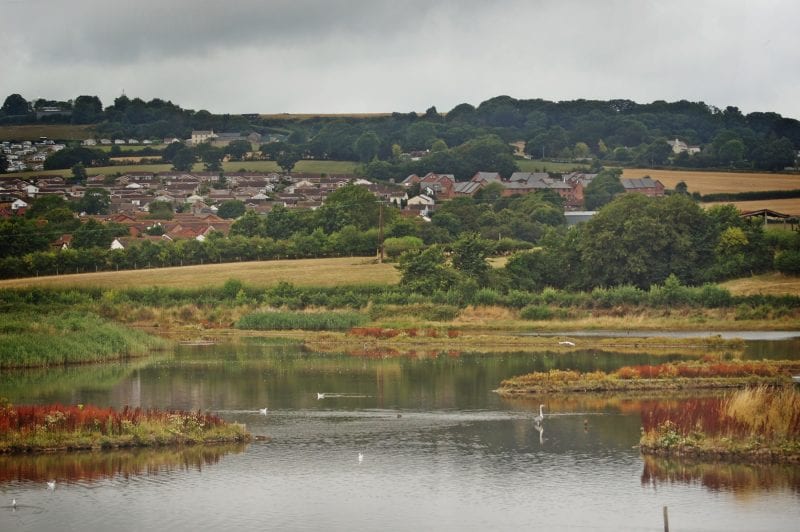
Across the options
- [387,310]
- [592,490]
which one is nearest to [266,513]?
[592,490]

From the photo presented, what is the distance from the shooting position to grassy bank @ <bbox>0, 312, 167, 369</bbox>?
56.2m

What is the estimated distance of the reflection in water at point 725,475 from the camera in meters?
32.4

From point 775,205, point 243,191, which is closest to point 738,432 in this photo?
point 775,205

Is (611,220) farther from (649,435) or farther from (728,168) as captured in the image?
(728,168)

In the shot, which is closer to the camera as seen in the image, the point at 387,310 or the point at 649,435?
the point at 649,435

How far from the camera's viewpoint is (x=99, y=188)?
518 feet

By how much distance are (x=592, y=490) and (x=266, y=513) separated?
8857mm

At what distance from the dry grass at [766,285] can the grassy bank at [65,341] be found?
38835 mm

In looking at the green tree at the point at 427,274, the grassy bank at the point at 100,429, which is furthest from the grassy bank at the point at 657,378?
the green tree at the point at 427,274

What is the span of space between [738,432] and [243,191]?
136 m

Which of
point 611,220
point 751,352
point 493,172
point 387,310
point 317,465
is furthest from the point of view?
point 493,172

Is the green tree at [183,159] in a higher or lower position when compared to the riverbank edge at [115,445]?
higher

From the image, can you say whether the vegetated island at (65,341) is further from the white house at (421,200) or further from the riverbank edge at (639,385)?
the white house at (421,200)

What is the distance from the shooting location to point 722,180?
484 feet
